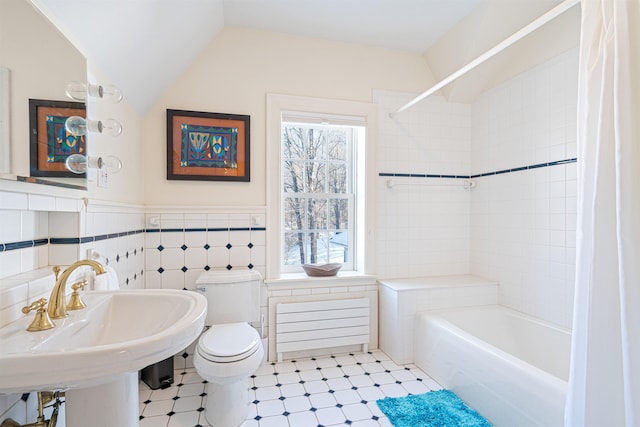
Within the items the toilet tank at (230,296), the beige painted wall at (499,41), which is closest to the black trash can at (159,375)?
the toilet tank at (230,296)

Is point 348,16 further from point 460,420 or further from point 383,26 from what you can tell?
point 460,420

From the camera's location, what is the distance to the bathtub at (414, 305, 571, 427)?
1505 mm

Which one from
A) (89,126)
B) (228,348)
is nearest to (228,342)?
(228,348)

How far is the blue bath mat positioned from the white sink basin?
1.37 metres

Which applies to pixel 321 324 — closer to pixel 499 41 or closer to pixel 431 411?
pixel 431 411

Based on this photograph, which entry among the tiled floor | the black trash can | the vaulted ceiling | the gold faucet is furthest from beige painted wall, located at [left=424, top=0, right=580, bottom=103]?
the black trash can

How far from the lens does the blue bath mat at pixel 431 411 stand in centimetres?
171

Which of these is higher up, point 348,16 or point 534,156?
point 348,16

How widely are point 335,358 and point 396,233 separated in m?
1.16

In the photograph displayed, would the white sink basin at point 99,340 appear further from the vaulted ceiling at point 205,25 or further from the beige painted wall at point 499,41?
the beige painted wall at point 499,41

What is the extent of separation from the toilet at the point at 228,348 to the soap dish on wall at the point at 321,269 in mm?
520

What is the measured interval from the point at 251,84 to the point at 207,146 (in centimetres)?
61

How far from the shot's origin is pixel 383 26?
8.01ft

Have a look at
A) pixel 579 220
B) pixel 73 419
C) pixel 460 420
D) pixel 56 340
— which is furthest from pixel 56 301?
pixel 460 420
